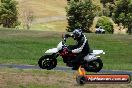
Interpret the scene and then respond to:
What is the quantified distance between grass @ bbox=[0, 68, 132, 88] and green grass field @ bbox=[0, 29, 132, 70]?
10602 millimetres

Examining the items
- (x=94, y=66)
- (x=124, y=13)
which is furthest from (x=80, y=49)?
(x=124, y=13)

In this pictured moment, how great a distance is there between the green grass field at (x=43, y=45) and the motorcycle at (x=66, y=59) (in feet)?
32.1

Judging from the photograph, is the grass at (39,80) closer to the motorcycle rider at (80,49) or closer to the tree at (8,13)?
the motorcycle rider at (80,49)

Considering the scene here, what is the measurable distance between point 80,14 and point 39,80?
62.0 meters

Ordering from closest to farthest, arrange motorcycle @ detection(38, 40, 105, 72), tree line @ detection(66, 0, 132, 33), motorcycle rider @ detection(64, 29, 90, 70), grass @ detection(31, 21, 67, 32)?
1. motorcycle rider @ detection(64, 29, 90, 70)
2. motorcycle @ detection(38, 40, 105, 72)
3. tree line @ detection(66, 0, 132, 33)
4. grass @ detection(31, 21, 67, 32)

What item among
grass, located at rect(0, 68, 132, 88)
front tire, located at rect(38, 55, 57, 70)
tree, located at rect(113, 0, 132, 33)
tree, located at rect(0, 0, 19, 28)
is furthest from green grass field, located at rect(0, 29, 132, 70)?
tree, located at rect(0, 0, 19, 28)

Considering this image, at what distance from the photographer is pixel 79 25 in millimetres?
81500

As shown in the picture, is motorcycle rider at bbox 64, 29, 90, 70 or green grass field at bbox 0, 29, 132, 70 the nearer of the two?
motorcycle rider at bbox 64, 29, 90, 70

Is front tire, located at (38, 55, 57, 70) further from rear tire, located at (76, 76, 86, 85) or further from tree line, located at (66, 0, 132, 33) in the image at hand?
tree line, located at (66, 0, 132, 33)

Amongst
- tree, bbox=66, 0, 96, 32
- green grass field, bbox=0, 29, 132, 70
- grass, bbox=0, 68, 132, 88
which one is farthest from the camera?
tree, bbox=66, 0, 96, 32

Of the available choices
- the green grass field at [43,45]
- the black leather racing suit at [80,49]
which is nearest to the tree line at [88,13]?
the green grass field at [43,45]

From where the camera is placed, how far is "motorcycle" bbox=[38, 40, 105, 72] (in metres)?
22.4

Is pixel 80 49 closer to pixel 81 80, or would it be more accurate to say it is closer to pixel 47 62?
pixel 47 62

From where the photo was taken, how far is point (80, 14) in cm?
8231
